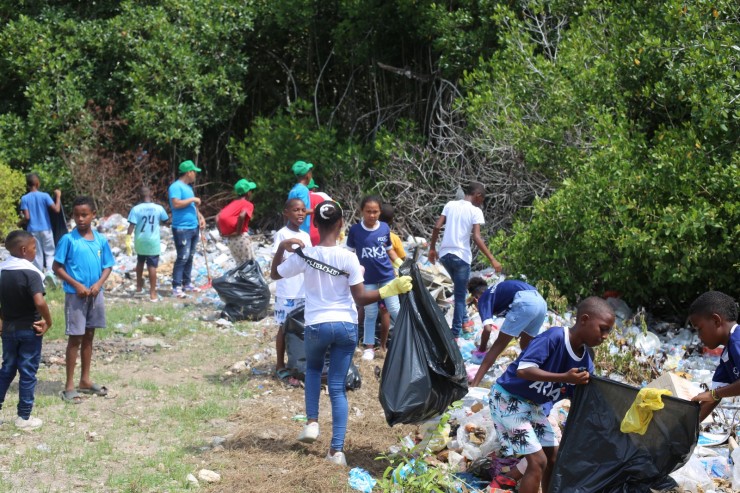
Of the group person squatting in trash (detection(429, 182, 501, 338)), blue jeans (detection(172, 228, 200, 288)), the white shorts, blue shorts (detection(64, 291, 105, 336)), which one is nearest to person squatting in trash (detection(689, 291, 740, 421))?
the white shorts

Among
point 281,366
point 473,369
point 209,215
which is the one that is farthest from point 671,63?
point 209,215

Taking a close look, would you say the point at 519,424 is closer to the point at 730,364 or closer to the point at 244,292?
the point at 730,364

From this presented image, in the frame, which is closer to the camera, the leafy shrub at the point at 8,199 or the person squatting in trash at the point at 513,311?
the person squatting in trash at the point at 513,311

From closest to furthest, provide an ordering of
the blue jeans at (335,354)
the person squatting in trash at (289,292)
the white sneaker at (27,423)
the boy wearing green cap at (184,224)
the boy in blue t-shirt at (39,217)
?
the blue jeans at (335,354) → the white sneaker at (27,423) → the person squatting in trash at (289,292) → the boy wearing green cap at (184,224) → the boy in blue t-shirt at (39,217)

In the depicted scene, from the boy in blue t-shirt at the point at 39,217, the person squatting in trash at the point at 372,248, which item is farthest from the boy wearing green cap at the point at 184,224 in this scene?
the person squatting in trash at the point at 372,248

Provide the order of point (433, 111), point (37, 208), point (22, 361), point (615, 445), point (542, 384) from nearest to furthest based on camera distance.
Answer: point (615, 445) → point (542, 384) → point (22, 361) → point (37, 208) → point (433, 111)

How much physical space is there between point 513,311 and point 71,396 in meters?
3.41

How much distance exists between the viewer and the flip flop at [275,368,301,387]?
692 cm

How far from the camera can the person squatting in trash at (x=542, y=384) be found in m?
4.16

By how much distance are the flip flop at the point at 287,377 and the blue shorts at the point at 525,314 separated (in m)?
1.87

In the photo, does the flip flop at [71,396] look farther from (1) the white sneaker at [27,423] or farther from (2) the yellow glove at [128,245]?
(2) the yellow glove at [128,245]

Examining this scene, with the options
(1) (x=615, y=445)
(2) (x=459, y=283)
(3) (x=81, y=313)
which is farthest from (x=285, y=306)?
(1) (x=615, y=445)

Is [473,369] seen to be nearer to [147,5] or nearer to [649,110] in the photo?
[649,110]

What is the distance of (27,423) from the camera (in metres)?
5.75
